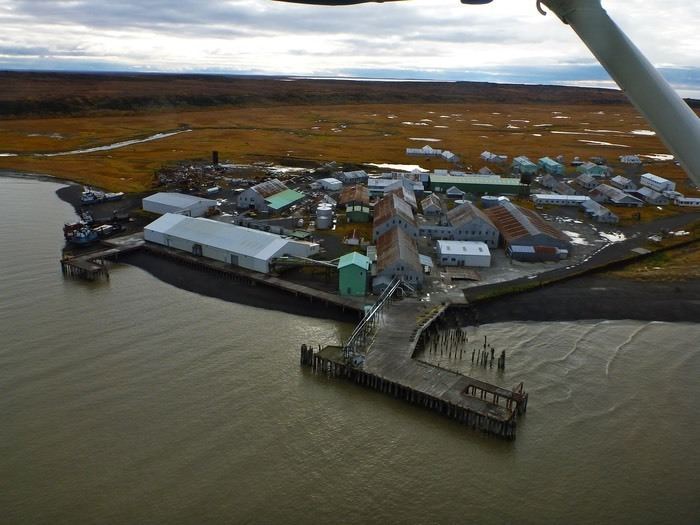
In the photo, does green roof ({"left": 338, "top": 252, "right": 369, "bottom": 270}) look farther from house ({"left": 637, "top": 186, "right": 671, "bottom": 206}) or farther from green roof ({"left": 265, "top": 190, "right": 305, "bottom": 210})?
house ({"left": 637, "top": 186, "right": 671, "bottom": 206})

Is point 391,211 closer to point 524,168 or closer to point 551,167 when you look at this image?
point 524,168

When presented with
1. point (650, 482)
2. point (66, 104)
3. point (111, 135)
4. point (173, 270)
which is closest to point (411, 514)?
point (650, 482)

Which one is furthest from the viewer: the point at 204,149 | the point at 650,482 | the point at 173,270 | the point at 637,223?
the point at 204,149

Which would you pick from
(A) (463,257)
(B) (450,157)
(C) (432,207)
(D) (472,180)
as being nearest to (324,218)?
(C) (432,207)

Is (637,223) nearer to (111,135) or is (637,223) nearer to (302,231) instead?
(302,231)

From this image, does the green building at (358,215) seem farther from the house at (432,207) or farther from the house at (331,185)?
the house at (331,185)

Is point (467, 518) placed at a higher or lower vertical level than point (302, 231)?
lower

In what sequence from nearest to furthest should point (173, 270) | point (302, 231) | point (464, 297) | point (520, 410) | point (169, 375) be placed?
point (520, 410), point (169, 375), point (464, 297), point (173, 270), point (302, 231)
